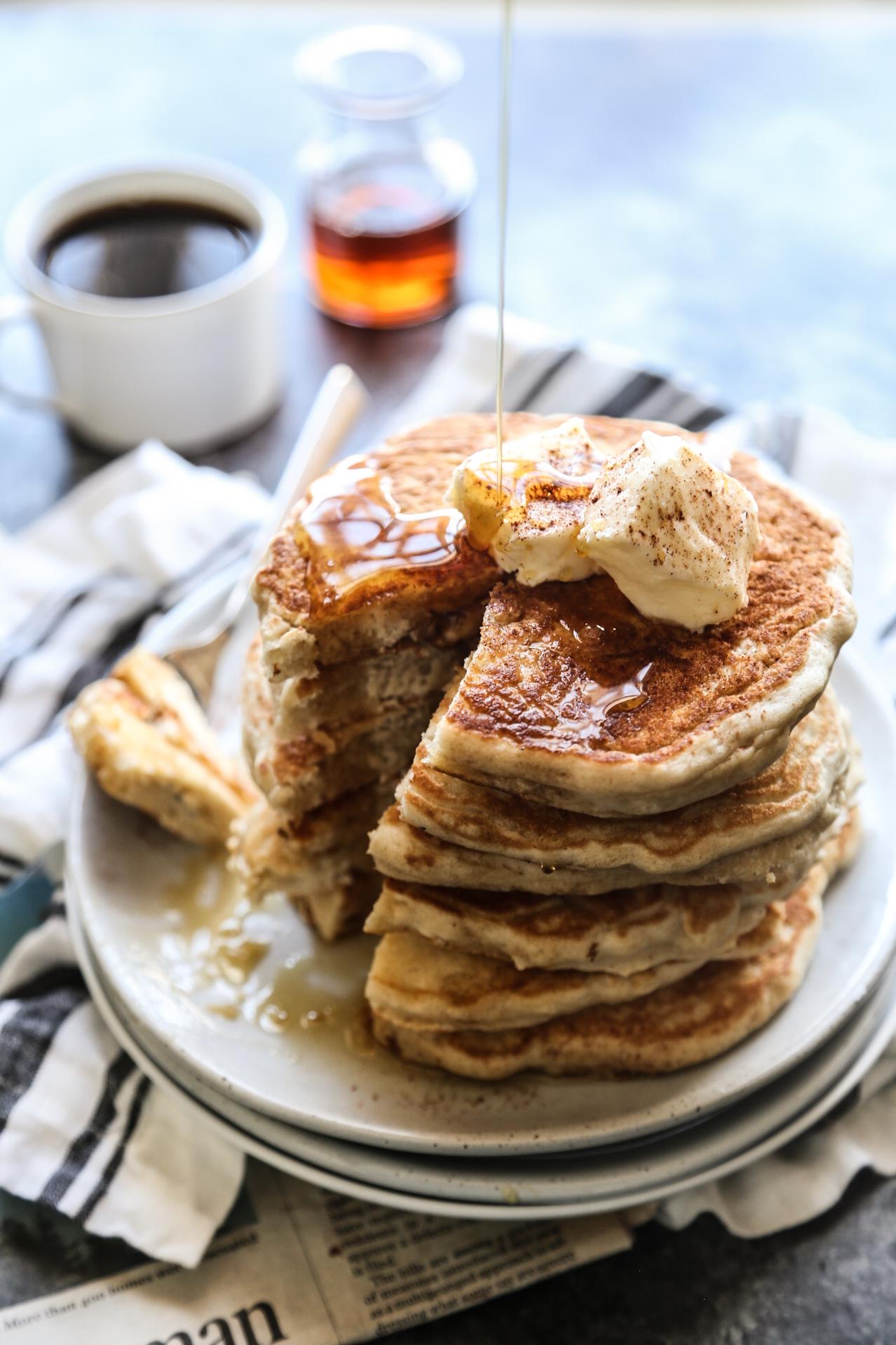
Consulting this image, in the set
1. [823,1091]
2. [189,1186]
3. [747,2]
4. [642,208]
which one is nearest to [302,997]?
[189,1186]

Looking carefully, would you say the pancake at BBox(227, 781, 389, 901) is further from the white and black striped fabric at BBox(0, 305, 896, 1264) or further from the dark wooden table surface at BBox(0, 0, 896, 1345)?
the dark wooden table surface at BBox(0, 0, 896, 1345)

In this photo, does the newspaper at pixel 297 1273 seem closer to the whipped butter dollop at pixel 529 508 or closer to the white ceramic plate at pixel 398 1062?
the white ceramic plate at pixel 398 1062

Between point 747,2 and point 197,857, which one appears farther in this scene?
point 747,2

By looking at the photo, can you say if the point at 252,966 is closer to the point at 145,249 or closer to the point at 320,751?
the point at 320,751

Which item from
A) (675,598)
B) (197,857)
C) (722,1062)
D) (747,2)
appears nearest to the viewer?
(675,598)

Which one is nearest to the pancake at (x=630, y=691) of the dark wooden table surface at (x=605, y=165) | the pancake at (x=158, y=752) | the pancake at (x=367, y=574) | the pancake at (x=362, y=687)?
the pancake at (x=367, y=574)

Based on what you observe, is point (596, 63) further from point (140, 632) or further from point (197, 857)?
point (197, 857)

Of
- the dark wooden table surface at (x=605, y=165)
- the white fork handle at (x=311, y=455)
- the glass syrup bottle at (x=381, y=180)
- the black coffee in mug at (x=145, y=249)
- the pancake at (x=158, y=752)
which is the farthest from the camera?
the dark wooden table surface at (x=605, y=165)

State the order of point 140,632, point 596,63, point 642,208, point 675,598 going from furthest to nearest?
1. point 596,63
2. point 642,208
3. point 140,632
4. point 675,598
